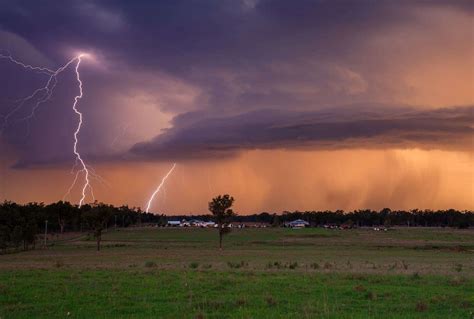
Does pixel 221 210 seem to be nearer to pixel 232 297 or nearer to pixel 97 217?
pixel 97 217

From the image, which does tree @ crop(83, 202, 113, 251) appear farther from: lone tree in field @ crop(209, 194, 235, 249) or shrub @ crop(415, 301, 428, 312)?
shrub @ crop(415, 301, 428, 312)

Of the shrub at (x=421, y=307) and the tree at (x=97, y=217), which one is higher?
the tree at (x=97, y=217)

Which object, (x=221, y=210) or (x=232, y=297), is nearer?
(x=232, y=297)

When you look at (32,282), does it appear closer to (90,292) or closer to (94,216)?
(90,292)

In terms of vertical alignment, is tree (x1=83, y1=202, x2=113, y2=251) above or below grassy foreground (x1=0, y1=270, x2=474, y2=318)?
above

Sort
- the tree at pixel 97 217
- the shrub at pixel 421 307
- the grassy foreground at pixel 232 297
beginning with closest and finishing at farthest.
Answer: the grassy foreground at pixel 232 297
the shrub at pixel 421 307
the tree at pixel 97 217

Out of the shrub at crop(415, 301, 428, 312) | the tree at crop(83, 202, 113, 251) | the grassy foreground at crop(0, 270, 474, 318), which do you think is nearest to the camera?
the grassy foreground at crop(0, 270, 474, 318)

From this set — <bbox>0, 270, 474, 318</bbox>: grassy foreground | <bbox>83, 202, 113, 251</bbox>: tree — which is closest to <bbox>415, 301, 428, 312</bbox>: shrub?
<bbox>0, 270, 474, 318</bbox>: grassy foreground

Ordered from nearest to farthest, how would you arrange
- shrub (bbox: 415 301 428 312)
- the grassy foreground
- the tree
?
1. the grassy foreground
2. shrub (bbox: 415 301 428 312)
3. the tree

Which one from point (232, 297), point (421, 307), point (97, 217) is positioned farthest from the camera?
point (97, 217)

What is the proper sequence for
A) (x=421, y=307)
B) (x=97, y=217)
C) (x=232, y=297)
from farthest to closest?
(x=97, y=217), (x=232, y=297), (x=421, y=307)

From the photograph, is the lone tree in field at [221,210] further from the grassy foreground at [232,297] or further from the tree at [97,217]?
the grassy foreground at [232,297]

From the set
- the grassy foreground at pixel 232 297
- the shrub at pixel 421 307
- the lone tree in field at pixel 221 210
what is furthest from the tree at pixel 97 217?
the shrub at pixel 421 307

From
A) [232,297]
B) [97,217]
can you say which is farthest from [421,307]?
[97,217]
